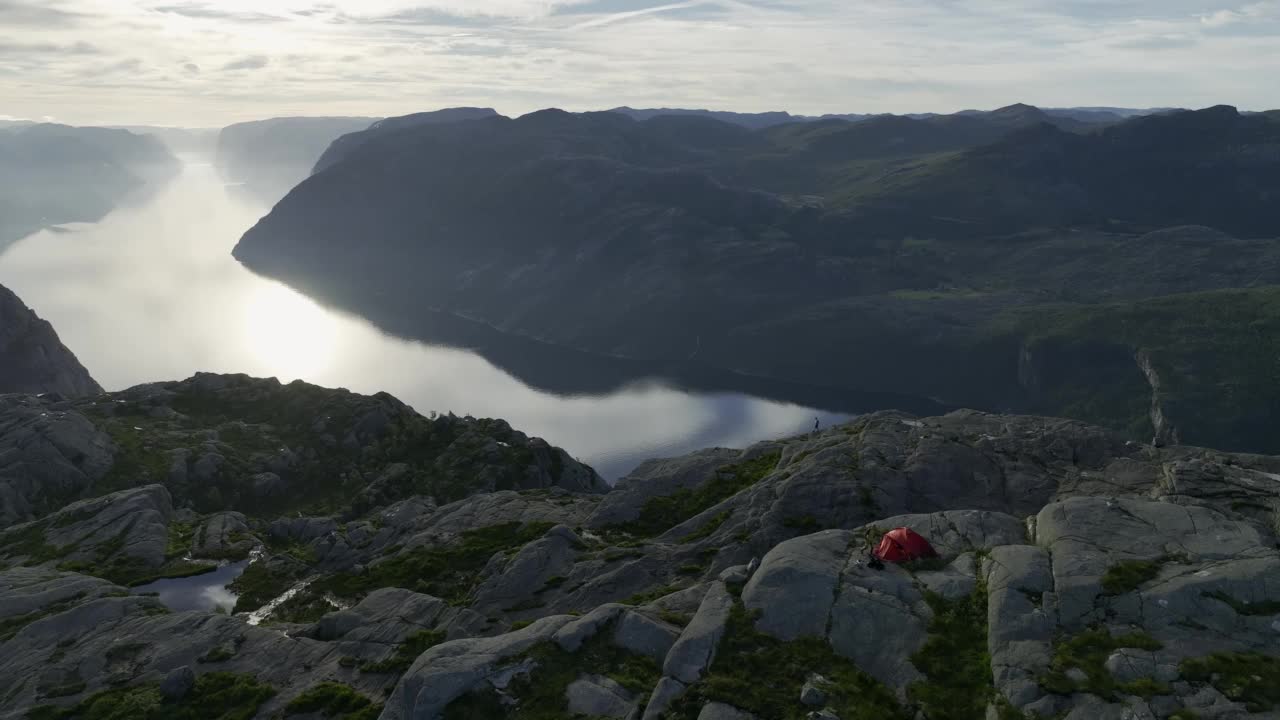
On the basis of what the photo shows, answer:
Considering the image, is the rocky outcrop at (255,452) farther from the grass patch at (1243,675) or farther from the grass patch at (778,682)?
the grass patch at (1243,675)

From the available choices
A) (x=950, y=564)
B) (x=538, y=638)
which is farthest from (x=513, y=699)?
(x=950, y=564)

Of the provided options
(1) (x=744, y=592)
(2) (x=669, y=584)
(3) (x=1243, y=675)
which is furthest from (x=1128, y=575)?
(2) (x=669, y=584)

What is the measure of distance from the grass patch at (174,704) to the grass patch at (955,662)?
28.3m

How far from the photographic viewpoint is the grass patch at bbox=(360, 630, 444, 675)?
34781mm

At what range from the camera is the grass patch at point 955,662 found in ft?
82.2

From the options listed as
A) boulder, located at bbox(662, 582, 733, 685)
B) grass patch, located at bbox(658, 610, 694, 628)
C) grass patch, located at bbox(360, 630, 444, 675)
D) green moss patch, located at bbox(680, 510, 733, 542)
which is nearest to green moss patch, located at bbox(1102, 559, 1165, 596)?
boulder, located at bbox(662, 582, 733, 685)

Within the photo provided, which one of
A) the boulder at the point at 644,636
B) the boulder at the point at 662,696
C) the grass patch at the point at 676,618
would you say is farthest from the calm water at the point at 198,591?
the boulder at the point at 662,696

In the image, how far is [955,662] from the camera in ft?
87.6

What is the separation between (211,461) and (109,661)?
3970 cm

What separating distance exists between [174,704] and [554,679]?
18968mm

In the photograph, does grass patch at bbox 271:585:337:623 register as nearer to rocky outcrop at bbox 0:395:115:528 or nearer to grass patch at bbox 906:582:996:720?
rocky outcrop at bbox 0:395:115:528

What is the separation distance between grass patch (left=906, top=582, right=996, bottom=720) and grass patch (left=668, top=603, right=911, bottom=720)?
4.03ft

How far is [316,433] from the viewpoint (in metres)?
82.1

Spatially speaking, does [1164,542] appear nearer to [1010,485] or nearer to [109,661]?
[1010,485]
